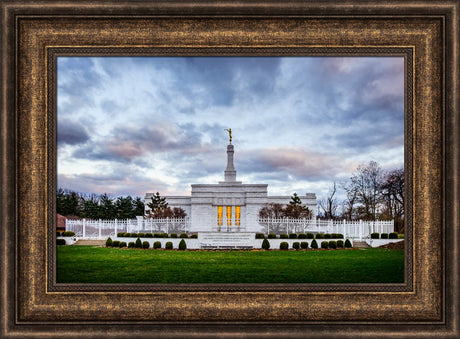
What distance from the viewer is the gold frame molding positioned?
146 inches

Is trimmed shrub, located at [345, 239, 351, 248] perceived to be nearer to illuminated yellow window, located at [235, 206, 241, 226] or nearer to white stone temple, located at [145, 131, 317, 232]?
white stone temple, located at [145, 131, 317, 232]

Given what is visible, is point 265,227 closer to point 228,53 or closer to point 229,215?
point 229,215

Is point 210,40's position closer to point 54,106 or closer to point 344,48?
point 344,48

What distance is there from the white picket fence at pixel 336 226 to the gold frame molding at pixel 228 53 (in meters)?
10.2

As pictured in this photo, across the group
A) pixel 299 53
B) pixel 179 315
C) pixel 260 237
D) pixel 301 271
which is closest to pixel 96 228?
pixel 260 237

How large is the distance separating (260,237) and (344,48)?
33.5ft

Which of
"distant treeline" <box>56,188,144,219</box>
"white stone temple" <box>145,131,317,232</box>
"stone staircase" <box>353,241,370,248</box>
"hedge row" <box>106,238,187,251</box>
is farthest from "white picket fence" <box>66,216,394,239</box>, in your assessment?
"white stone temple" <box>145,131,317,232</box>

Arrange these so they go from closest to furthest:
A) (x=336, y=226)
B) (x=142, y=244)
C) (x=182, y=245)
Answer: (x=182, y=245) → (x=142, y=244) → (x=336, y=226)

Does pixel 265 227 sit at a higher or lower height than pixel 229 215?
lower

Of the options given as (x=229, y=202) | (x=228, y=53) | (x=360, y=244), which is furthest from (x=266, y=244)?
(x=229, y=202)

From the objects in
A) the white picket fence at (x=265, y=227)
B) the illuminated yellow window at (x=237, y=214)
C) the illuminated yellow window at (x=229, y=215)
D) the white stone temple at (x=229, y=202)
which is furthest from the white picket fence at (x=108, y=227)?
the illuminated yellow window at (x=237, y=214)

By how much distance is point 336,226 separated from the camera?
15.8 m

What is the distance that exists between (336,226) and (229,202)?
10030 millimetres

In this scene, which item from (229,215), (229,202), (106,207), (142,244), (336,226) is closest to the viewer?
(142,244)
